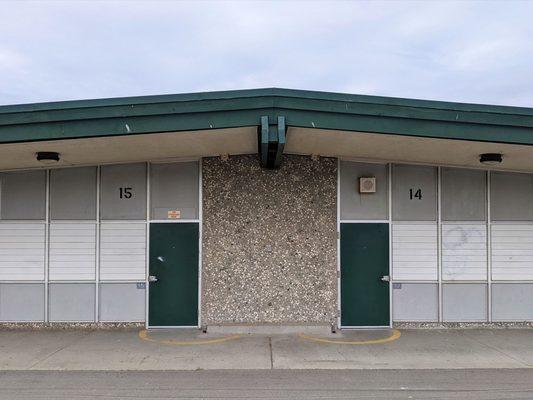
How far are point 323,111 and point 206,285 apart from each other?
394 cm

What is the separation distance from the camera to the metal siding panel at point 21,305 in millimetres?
9883

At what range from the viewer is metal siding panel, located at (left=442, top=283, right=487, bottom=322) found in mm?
10039

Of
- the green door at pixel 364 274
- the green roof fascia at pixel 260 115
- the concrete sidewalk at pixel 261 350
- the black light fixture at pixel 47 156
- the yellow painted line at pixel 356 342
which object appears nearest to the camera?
the concrete sidewalk at pixel 261 350

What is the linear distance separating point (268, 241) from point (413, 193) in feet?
9.61

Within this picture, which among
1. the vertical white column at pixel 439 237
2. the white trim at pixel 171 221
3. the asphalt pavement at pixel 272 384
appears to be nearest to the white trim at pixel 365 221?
the vertical white column at pixel 439 237

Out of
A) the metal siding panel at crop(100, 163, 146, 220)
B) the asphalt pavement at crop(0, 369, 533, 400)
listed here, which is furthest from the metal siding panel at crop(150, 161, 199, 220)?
the asphalt pavement at crop(0, 369, 533, 400)

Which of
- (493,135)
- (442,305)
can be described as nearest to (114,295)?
(442,305)

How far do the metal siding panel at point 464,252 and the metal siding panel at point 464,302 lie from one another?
0.19 metres

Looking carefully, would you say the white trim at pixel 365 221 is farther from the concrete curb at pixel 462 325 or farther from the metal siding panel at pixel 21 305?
the metal siding panel at pixel 21 305

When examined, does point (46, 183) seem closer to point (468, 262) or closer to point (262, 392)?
point (262, 392)

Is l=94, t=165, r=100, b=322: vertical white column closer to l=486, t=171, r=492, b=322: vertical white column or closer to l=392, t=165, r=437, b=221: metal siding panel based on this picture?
l=392, t=165, r=437, b=221: metal siding panel

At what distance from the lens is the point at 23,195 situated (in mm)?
10016

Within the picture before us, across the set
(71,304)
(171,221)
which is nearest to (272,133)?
(171,221)

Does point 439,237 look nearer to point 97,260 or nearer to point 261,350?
point 261,350
